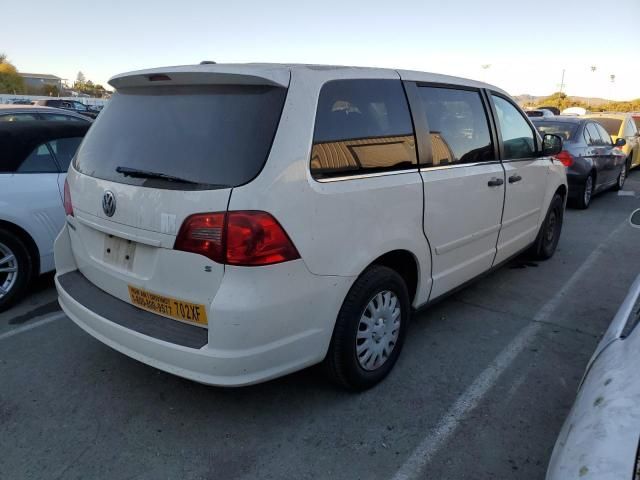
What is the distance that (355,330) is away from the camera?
273 centimetres

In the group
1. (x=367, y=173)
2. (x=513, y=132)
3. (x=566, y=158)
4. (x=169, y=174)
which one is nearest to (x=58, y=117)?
(x=169, y=174)

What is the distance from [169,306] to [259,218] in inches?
26.5

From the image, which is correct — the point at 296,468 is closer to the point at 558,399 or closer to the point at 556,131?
the point at 558,399

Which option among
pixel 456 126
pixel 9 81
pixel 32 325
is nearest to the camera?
pixel 456 126

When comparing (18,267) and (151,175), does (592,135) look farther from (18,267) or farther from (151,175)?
(18,267)

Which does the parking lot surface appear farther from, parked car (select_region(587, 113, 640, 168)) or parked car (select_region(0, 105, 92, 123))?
parked car (select_region(587, 113, 640, 168))

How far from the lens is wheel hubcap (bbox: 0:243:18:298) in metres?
4.02

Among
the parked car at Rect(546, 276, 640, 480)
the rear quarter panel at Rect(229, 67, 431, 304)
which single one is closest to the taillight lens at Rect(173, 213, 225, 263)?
the rear quarter panel at Rect(229, 67, 431, 304)

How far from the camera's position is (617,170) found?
10156 millimetres

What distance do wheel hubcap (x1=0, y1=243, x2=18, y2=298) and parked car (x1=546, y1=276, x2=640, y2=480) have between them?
4.08 metres

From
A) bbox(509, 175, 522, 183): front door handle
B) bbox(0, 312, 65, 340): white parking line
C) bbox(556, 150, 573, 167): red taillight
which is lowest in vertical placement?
bbox(0, 312, 65, 340): white parking line

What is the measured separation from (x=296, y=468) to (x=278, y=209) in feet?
4.07

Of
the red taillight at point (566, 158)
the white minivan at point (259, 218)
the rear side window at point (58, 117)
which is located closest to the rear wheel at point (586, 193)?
the red taillight at point (566, 158)

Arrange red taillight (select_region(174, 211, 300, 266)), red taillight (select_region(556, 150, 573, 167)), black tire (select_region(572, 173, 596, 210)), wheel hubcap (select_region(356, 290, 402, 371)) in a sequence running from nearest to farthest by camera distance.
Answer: red taillight (select_region(174, 211, 300, 266)), wheel hubcap (select_region(356, 290, 402, 371)), red taillight (select_region(556, 150, 573, 167)), black tire (select_region(572, 173, 596, 210))
